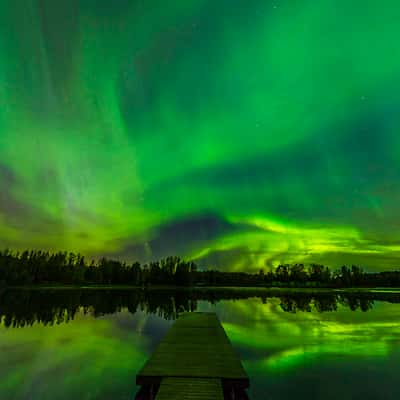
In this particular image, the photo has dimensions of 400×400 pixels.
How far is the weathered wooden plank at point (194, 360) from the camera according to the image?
10.6m

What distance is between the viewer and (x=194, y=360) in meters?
12.7

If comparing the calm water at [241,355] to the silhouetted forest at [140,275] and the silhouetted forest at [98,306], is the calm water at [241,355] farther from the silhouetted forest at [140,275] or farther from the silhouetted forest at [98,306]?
the silhouetted forest at [140,275]

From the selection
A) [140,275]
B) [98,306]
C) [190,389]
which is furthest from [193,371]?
[140,275]

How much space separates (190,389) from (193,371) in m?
1.58

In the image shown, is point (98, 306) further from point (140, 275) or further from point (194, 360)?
point (140, 275)

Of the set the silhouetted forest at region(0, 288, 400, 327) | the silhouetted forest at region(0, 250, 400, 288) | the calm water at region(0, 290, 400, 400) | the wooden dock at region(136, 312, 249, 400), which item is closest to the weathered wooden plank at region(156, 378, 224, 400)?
the wooden dock at region(136, 312, 249, 400)

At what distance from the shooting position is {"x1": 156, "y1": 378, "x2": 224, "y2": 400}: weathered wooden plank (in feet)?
29.1

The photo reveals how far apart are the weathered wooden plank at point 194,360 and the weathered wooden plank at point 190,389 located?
14.0 inches

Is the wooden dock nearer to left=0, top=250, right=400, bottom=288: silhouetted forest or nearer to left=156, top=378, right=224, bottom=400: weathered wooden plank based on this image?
left=156, top=378, right=224, bottom=400: weathered wooden plank

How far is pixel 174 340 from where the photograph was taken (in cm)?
1742

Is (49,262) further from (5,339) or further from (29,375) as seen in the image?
(29,375)

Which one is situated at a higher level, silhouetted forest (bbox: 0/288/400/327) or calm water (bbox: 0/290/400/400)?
silhouetted forest (bbox: 0/288/400/327)

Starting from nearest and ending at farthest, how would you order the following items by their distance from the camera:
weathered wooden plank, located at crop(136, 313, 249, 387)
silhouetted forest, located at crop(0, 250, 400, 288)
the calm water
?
weathered wooden plank, located at crop(136, 313, 249, 387)
the calm water
silhouetted forest, located at crop(0, 250, 400, 288)

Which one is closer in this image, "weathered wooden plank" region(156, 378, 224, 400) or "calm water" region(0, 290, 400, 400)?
"weathered wooden plank" region(156, 378, 224, 400)
